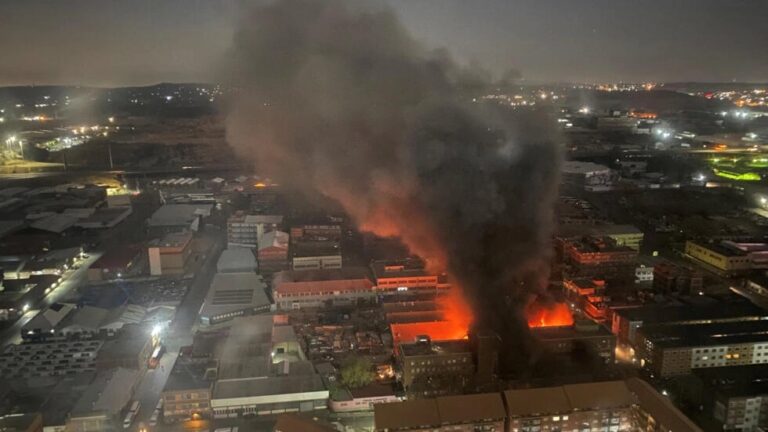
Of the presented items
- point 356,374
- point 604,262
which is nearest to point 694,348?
point 604,262

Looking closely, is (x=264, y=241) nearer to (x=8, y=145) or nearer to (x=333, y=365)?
(x=333, y=365)

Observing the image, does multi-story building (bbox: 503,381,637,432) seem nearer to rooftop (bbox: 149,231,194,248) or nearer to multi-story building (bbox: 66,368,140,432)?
multi-story building (bbox: 66,368,140,432)

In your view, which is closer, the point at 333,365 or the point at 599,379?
the point at 599,379

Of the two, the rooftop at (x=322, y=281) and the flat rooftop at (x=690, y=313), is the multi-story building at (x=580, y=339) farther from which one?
the rooftop at (x=322, y=281)

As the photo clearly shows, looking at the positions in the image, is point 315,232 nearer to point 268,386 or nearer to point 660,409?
point 268,386

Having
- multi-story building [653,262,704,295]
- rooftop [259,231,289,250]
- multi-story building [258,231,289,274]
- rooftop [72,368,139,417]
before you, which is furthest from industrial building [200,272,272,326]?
multi-story building [653,262,704,295]

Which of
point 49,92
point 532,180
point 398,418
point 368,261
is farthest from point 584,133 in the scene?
point 49,92
